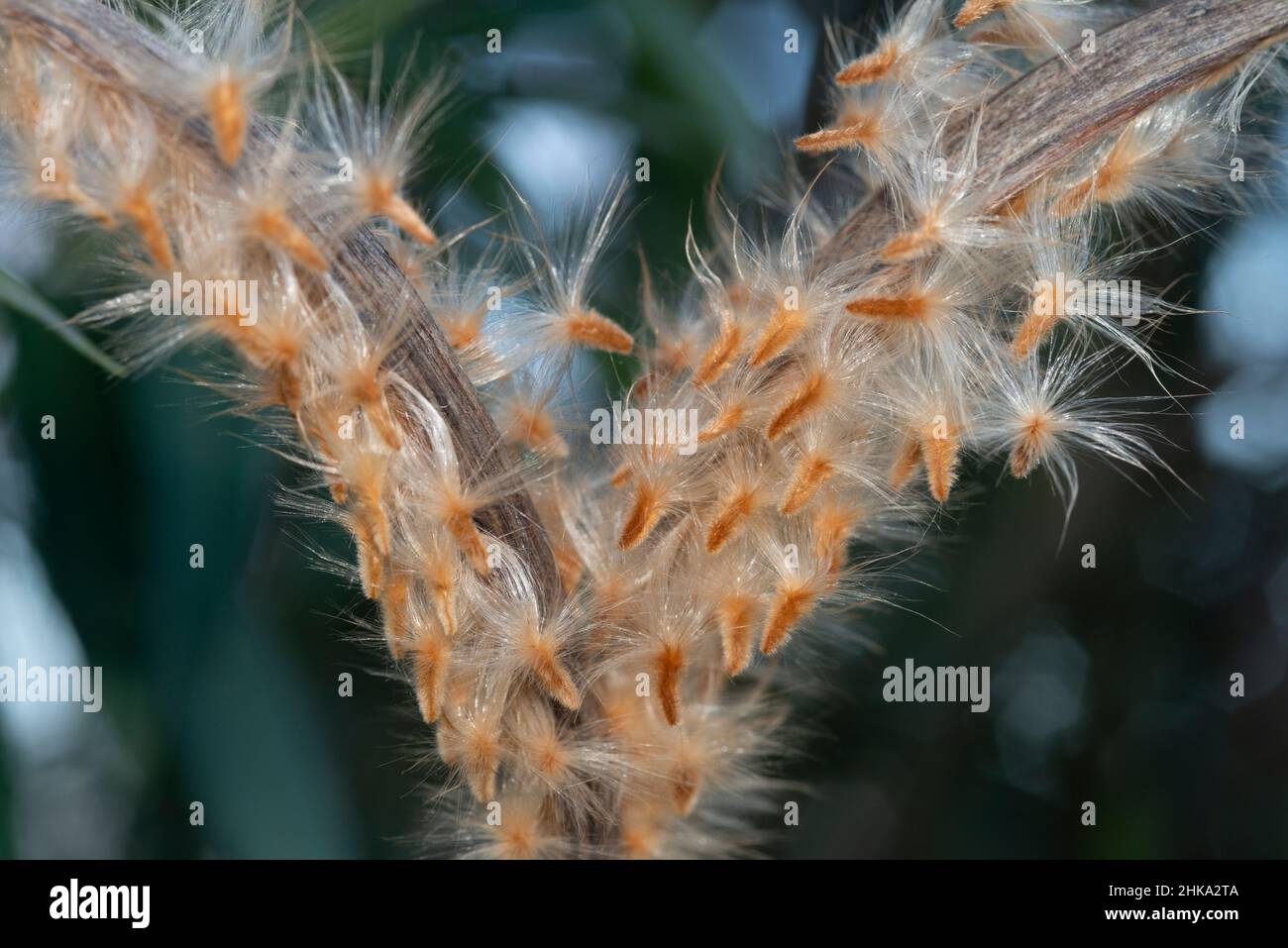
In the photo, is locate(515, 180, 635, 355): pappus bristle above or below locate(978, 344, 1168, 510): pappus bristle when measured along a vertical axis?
above

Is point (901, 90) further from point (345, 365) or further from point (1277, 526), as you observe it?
point (1277, 526)

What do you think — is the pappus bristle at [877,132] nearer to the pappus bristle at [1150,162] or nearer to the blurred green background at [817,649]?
the pappus bristle at [1150,162]

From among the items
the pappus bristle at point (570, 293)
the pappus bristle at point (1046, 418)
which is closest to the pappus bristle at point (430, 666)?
the pappus bristle at point (570, 293)

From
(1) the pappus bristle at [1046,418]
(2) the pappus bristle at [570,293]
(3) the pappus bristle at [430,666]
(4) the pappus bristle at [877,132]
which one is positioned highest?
(4) the pappus bristle at [877,132]

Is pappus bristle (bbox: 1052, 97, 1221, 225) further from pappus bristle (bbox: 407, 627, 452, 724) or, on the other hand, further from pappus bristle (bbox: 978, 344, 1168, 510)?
pappus bristle (bbox: 407, 627, 452, 724)

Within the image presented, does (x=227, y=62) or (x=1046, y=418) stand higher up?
(x=227, y=62)

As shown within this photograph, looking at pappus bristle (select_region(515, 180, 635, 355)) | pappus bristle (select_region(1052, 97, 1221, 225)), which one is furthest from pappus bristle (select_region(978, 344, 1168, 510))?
pappus bristle (select_region(515, 180, 635, 355))

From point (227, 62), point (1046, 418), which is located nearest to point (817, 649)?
point (1046, 418)

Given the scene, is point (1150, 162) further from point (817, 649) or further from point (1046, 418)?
point (817, 649)

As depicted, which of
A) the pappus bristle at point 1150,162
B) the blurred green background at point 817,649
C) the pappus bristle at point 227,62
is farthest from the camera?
the blurred green background at point 817,649
